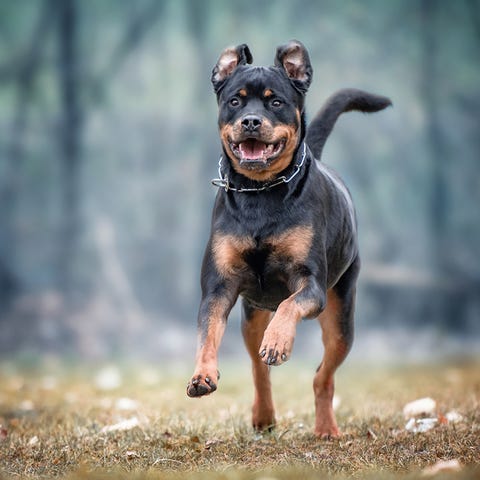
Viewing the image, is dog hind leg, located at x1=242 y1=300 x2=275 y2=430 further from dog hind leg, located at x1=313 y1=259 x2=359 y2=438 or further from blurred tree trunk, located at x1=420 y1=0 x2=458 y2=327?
blurred tree trunk, located at x1=420 y1=0 x2=458 y2=327

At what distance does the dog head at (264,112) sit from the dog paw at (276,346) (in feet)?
2.58

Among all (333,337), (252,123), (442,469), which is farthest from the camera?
(333,337)

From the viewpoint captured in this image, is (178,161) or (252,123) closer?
(252,123)

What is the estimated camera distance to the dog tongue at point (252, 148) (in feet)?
15.1

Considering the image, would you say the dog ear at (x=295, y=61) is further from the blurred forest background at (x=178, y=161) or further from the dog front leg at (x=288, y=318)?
the blurred forest background at (x=178, y=161)

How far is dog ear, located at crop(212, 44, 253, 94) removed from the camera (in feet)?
16.0

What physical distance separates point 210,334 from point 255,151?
88 centimetres

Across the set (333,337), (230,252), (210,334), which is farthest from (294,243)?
(333,337)

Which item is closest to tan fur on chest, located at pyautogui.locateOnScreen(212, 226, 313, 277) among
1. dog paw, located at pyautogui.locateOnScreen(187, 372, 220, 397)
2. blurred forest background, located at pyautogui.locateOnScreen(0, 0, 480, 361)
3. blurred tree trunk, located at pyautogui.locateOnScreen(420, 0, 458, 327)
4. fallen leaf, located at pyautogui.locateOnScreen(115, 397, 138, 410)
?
dog paw, located at pyautogui.locateOnScreen(187, 372, 220, 397)

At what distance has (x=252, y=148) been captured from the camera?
4.62 m

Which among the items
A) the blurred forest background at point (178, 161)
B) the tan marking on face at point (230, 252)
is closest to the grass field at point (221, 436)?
the tan marking on face at point (230, 252)

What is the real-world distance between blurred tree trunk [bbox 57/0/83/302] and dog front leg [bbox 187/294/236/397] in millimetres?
7549

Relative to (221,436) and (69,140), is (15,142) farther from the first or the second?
(221,436)

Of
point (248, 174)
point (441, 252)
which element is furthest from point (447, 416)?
point (441, 252)
